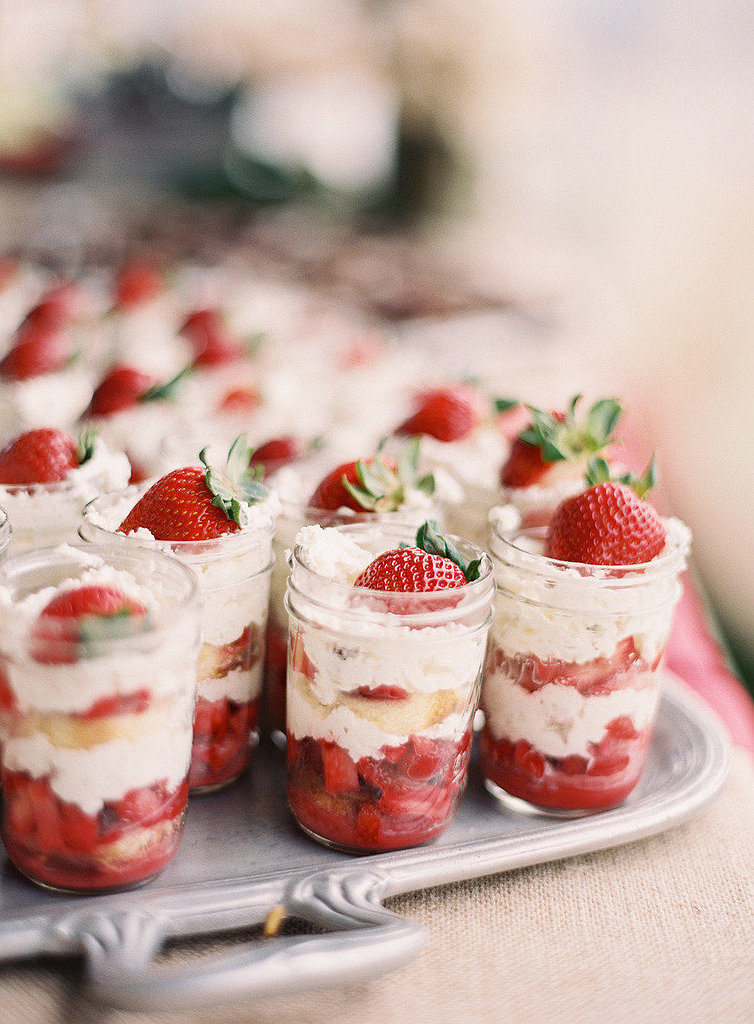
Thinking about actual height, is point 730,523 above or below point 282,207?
below

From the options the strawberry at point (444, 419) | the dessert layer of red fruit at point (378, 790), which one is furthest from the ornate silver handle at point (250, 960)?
the strawberry at point (444, 419)

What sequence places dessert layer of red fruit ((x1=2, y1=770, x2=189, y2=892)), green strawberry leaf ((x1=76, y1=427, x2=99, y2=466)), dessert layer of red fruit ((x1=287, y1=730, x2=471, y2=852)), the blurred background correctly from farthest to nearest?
the blurred background
green strawberry leaf ((x1=76, y1=427, x2=99, y2=466))
dessert layer of red fruit ((x1=287, y1=730, x2=471, y2=852))
dessert layer of red fruit ((x1=2, y1=770, x2=189, y2=892))

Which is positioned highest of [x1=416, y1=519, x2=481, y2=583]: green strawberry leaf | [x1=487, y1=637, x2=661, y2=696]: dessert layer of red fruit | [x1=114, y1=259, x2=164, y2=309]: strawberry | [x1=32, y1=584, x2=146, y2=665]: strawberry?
[x1=32, y1=584, x2=146, y2=665]: strawberry

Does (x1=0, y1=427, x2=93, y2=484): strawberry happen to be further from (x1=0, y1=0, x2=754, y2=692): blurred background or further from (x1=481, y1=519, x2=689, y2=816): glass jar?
(x1=0, y1=0, x2=754, y2=692): blurred background

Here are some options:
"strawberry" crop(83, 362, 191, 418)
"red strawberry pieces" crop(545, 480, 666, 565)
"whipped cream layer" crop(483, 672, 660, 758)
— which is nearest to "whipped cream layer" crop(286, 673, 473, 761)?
"whipped cream layer" crop(483, 672, 660, 758)

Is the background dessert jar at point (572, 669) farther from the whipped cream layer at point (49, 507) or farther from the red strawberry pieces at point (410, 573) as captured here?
the whipped cream layer at point (49, 507)

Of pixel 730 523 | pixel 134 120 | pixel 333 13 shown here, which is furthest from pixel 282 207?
pixel 730 523

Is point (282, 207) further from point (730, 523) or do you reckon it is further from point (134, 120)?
point (730, 523)
